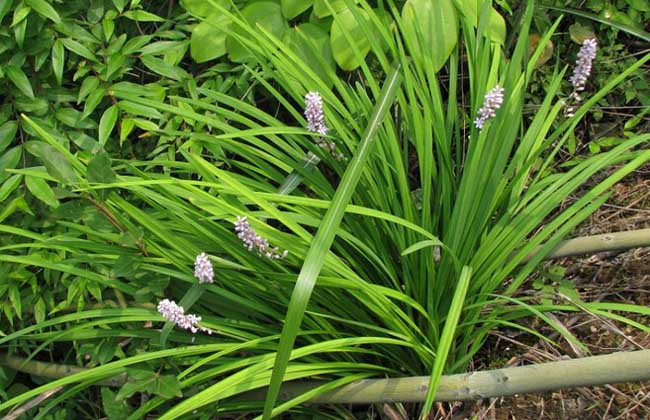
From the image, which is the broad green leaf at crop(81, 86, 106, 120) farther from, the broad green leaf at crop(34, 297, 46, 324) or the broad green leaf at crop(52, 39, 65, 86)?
the broad green leaf at crop(34, 297, 46, 324)

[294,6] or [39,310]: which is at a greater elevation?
[294,6]

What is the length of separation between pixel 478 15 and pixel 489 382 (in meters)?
0.80

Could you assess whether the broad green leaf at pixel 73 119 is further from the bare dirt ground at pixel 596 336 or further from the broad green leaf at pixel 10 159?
the bare dirt ground at pixel 596 336

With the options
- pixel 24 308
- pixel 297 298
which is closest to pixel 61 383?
pixel 24 308

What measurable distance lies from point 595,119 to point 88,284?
4.80 feet

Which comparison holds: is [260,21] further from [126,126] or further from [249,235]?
[249,235]

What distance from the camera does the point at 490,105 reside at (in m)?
1.35

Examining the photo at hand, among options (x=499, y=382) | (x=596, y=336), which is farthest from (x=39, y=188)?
(x=596, y=336)

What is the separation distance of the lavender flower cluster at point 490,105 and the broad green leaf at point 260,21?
576 millimetres

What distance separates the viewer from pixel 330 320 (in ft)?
5.10

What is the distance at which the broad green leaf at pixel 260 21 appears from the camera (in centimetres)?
171

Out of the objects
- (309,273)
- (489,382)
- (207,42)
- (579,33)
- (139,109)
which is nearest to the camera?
(309,273)

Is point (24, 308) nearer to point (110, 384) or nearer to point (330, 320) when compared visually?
point (110, 384)

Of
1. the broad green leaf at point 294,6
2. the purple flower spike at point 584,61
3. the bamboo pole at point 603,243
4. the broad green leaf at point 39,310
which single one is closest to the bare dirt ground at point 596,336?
the bamboo pole at point 603,243
